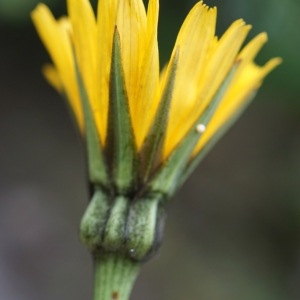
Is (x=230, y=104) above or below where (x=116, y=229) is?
above

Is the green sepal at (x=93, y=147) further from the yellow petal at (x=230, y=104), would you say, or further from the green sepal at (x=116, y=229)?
the yellow petal at (x=230, y=104)

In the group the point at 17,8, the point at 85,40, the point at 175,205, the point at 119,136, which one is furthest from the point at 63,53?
the point at 175,205

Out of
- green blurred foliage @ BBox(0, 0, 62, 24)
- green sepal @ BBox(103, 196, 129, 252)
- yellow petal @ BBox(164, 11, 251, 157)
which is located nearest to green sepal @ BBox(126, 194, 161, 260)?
green sepal @ BBox(103, 196, 129, 252)

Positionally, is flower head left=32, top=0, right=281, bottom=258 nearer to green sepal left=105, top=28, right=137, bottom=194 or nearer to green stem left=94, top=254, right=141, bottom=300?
green sepal left=105, top=28, right=137, bottom=194

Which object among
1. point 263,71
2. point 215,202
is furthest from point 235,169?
point 263,71

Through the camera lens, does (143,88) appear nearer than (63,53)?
Yes

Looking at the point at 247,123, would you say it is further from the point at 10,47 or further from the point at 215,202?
the point at 10,47

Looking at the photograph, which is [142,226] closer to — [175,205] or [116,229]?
[116,229]

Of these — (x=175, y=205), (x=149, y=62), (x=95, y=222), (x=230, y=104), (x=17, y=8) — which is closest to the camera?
(x=149, y=62)
